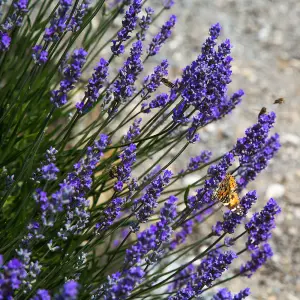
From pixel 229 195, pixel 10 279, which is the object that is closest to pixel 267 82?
pixel 229 195

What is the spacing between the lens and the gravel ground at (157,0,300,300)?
12.8ft

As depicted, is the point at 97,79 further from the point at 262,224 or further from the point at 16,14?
the point at 262,224

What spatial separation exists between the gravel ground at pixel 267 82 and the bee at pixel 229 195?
60.9 inches

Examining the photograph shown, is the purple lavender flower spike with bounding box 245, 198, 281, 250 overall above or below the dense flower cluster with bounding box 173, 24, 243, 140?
below

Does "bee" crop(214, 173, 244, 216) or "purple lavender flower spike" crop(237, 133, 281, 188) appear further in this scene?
"purple lavender flower spike" crop(237, 133, 281, 188)

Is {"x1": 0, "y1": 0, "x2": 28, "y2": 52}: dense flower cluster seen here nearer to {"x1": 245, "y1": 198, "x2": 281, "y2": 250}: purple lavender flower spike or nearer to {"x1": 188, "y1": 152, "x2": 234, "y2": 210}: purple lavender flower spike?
{"x1": 188, "y1": 152, "x2": 234, "y2": 210}: purple lavender flower spike

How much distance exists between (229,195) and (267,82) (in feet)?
10.1

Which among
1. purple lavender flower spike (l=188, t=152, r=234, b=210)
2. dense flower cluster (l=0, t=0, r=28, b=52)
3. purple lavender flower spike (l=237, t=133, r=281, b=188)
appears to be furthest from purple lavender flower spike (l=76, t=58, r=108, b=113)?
purple lavender flower spike (l=237, t=133, r=281, b=188)

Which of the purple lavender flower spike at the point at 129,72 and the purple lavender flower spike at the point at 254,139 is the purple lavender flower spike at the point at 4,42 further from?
the purple lavender flower spike at the point at 254,139

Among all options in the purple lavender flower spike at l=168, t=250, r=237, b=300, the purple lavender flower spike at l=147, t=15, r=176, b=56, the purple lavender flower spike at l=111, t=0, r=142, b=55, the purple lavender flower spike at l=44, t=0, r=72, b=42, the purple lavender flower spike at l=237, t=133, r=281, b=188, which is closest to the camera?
the purple lavender flower spike at l=44, t=0, r=72, b=42

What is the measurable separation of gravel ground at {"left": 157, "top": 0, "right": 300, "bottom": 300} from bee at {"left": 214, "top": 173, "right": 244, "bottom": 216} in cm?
155

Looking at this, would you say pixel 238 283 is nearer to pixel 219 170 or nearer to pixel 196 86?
pixel 219 170

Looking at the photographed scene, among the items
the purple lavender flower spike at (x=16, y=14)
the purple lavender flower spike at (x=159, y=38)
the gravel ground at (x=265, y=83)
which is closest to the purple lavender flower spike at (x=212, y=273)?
the purple lavender flower spike at (x=159, y=38)

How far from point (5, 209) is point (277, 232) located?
2.11 m
